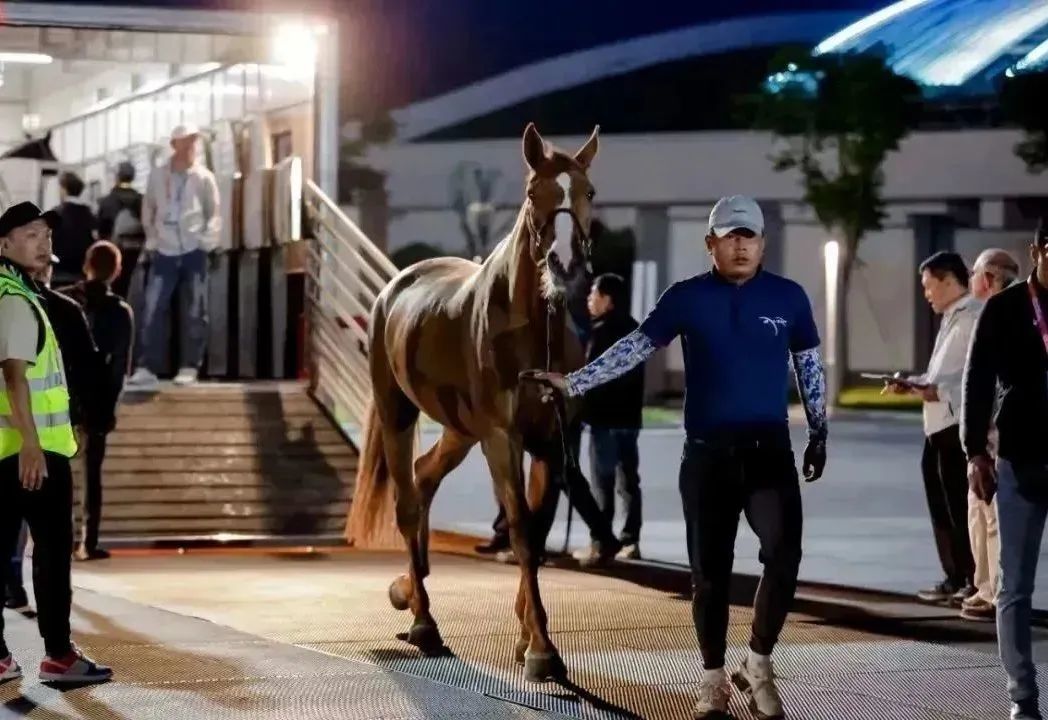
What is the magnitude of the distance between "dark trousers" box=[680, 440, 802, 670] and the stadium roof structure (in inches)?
980

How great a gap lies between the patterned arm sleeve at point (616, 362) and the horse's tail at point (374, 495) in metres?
3.34

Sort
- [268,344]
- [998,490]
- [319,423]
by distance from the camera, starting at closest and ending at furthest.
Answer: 1. [998,490]
2. [319,423]
3. [268,344]

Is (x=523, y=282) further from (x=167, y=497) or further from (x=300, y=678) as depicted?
(x=167, y=497)

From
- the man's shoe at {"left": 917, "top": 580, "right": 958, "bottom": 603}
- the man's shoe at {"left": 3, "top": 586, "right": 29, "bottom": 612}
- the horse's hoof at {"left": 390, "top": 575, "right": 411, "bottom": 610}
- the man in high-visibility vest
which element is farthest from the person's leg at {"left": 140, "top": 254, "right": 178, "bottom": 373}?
the man in high-visibility vest

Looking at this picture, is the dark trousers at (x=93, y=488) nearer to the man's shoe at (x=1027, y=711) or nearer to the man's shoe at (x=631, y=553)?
the man's shoe at (x=631, y=553)

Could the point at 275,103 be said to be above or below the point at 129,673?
above

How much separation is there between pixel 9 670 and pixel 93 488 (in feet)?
14.8

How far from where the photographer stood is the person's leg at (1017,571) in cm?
594

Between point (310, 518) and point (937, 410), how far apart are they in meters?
5.02

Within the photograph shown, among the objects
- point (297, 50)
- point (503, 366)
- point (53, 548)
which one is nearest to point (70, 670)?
point (53, 548)

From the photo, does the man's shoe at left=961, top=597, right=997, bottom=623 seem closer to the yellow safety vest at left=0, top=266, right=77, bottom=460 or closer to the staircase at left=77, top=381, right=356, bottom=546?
the yellow safety vest at left=0, top=266, right=77, bottom=460

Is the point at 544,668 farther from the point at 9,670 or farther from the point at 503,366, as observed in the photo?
the point at 9,670

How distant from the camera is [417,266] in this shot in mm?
9031

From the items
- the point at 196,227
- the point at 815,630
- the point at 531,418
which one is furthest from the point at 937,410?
the point at 196,227
